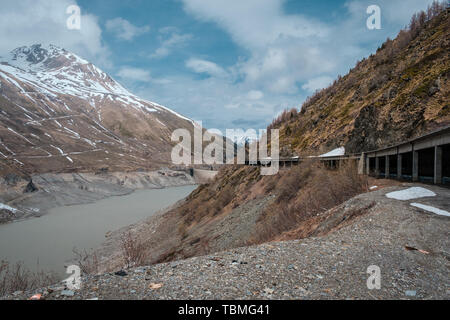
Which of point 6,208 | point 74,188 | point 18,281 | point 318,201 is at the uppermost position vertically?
point 318,201

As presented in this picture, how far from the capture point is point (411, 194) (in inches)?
386

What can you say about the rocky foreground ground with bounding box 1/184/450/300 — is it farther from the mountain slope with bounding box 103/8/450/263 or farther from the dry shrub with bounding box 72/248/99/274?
the dry shrub with bounding box 72/248/99/274

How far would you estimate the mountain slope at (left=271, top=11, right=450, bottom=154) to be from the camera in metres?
17.4

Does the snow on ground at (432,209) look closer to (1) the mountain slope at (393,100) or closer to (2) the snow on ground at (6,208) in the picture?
(1) the mountain slope at (393,100)

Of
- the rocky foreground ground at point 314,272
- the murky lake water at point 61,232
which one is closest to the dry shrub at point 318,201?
the rocky foreground ground at point 314,272

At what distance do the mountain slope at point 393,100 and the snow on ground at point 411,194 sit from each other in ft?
22.9

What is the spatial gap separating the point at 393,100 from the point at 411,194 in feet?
45.6

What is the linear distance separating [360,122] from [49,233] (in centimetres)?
4734

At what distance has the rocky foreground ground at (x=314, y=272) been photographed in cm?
434

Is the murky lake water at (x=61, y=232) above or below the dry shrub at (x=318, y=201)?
below

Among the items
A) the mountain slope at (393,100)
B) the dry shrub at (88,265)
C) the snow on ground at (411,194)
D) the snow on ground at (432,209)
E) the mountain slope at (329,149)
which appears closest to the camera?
the snow on ground at (432,209)

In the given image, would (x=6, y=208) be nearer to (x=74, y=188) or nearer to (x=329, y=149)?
(x=74, y=188)

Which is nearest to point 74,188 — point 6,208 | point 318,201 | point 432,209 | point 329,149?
point 6,208
